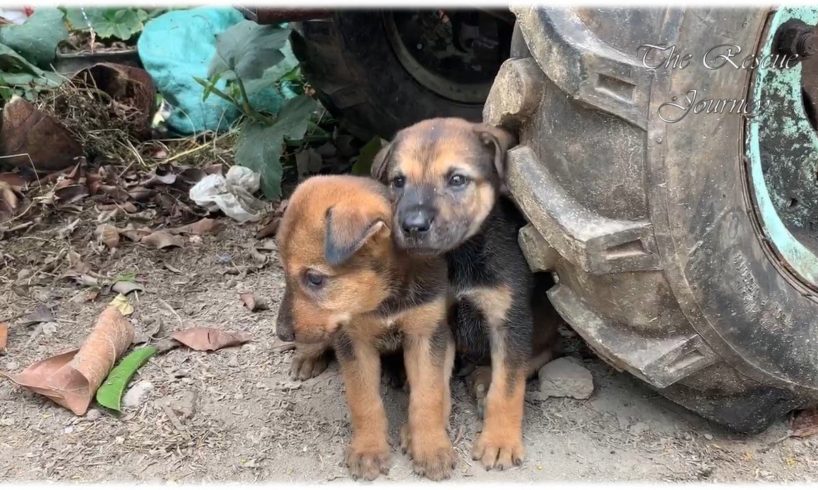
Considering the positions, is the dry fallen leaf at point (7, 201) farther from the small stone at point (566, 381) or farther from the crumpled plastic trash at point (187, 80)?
the small stone at point (566, 381)

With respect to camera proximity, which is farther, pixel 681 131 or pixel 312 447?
pixel 312 447

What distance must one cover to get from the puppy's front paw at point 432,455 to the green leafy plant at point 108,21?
4614 millimetres

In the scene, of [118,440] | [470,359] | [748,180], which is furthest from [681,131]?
[118,440]

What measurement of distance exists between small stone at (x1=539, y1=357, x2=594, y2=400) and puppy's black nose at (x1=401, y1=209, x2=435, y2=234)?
2.85ft

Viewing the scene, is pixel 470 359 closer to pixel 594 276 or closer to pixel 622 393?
pixel 622 393

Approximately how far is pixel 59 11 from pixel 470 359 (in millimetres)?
4108

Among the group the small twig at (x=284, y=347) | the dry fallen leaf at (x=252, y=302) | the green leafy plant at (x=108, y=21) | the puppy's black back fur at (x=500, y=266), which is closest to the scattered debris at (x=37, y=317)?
the dry fallen leaf at (x=252, y=302)

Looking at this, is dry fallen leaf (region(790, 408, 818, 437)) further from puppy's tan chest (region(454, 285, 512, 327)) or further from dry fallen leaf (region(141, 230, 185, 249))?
dry fallen leaf (region(141, 230, 185, 249))

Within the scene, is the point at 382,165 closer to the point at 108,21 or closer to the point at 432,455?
the point at 432,455

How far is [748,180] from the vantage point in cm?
234

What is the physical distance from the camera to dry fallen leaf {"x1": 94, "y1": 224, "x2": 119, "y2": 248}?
14.4 ft

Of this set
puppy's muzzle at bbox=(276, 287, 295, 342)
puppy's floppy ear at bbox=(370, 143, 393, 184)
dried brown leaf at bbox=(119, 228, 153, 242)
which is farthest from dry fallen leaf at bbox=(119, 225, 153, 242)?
A: puppy's muzzle at bbox=(276, 287, 295, 342)

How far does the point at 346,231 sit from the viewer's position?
8.43 feet

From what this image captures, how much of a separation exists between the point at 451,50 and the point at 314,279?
2.03m
